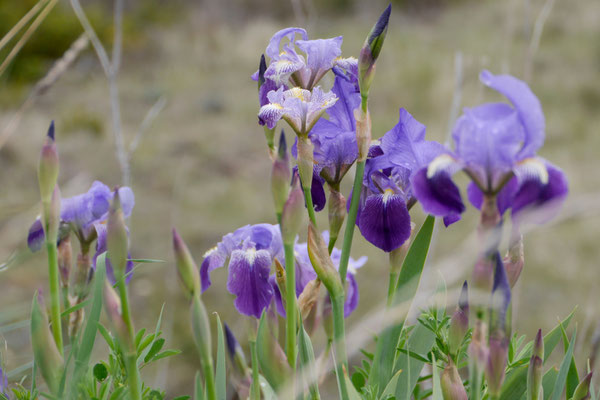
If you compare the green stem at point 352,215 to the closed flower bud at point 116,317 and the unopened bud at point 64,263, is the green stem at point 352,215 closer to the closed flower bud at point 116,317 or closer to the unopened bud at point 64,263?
the closed flower bud at point 116,317

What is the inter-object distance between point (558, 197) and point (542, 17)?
0.73 meters

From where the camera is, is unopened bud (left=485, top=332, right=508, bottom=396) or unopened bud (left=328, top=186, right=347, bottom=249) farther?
unopened bud (left=328, top=186, right=347, bottom=249)

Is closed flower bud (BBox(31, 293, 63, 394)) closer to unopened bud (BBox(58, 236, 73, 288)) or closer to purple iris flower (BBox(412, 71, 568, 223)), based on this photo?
unopened bud (BBox(58, 236, 73, 288))

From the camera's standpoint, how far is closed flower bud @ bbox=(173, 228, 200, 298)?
1.46 feet

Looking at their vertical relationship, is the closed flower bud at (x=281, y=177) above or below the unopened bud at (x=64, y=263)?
above

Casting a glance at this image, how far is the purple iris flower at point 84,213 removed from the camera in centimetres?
68

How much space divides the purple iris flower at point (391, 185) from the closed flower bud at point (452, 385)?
0.14 m

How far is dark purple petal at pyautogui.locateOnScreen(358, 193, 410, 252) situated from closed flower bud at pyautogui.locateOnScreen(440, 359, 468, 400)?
138 mm

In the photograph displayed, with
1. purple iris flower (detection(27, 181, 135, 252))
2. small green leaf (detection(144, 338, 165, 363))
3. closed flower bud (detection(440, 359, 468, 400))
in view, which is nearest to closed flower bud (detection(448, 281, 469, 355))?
closed flower bud (detection(440, 359, 468, 400))

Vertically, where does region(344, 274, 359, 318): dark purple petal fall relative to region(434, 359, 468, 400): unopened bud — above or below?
below

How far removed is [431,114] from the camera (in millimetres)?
5453

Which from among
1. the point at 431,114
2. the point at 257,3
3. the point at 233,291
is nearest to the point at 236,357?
the point at 233,291

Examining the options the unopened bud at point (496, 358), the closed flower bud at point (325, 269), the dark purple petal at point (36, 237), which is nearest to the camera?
the unopened bud at point (496, 358)

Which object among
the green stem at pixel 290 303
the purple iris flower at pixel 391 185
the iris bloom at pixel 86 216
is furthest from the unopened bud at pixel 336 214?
the iris bloom at pixel 86 216
